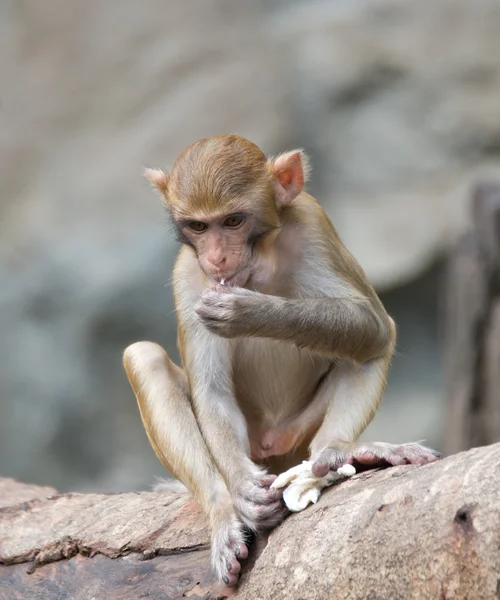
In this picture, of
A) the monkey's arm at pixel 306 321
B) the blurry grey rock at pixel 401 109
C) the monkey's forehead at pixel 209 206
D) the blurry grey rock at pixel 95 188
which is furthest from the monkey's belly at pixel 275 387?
the blurry grey rock at pixel 401 109

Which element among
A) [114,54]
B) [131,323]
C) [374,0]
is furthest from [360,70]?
[131,323]

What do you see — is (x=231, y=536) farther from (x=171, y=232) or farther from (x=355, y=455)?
(x=171, y=232)

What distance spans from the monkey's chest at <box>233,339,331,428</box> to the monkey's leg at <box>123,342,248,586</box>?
47 cm

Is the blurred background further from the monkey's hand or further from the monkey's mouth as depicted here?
the monkey's hand

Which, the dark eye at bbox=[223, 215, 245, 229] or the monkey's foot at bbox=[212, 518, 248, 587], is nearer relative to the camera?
the monkey's foot at bbox=[212, 518, 248, 587]

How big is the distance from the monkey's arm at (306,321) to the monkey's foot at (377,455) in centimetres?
87

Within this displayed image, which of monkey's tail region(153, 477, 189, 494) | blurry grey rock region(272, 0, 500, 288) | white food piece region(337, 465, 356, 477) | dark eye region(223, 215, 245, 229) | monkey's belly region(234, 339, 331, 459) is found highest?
dark eye region(223, 215, 245, 229)

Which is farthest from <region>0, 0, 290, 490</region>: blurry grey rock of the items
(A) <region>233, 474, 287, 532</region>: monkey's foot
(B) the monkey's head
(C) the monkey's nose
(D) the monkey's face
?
(A) <region>233, 474, 287, 532</region>: monkey's foot

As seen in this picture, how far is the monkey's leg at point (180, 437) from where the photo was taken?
18.5 feet

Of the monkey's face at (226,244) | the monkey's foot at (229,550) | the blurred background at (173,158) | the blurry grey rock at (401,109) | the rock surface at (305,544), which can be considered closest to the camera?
the rock surface at (305,544)

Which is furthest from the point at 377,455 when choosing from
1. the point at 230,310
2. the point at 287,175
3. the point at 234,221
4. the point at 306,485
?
the point at 287,175

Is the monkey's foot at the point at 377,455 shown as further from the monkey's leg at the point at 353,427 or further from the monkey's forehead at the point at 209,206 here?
the monkey's forehead at the point at 209,206

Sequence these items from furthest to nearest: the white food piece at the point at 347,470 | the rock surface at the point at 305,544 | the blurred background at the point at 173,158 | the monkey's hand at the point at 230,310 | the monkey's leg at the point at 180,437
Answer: the blurred background at the point at 173,158
the monkey's hand at the point at 230,310
the monkey's leg at the point at 180,437
the white food piece at the point at 347,470
the rock surface at the point at 305,544

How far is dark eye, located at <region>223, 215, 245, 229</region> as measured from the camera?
598cm
